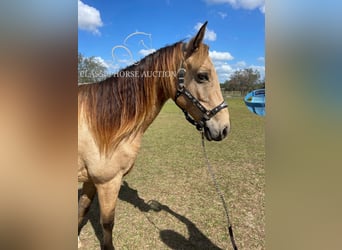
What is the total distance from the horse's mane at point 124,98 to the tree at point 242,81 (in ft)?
1.52

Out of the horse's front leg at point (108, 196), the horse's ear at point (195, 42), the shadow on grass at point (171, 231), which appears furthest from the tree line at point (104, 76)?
the shadow on grass at point (171, 231)

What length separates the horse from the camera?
1.26 m

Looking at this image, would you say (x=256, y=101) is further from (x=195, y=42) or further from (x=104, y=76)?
(x=104, y=76)

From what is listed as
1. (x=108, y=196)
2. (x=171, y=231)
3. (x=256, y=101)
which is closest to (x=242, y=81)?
(x=256, y=101)

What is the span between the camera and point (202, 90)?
1279 millimetres

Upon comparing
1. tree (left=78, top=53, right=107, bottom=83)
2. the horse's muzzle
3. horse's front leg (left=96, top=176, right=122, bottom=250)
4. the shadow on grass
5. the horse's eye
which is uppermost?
tree (left=78, top=53, right=107, bottom=83)

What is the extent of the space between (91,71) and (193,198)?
1954mm

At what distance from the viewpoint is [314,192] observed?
78 centimetres

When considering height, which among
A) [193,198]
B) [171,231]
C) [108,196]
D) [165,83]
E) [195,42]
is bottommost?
[171,231]

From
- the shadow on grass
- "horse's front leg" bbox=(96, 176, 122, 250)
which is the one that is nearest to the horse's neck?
"horse's front leg" bbox=(96, 176, 122, 250)

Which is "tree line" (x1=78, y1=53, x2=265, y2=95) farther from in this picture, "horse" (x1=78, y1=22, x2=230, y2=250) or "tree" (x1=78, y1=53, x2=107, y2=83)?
"horse" (x1=78, y1=22, x2=230, y2=250)

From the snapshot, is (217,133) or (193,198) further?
(193,198)

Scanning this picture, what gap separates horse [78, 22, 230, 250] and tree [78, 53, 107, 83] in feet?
0.31

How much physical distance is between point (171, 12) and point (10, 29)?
129cm
